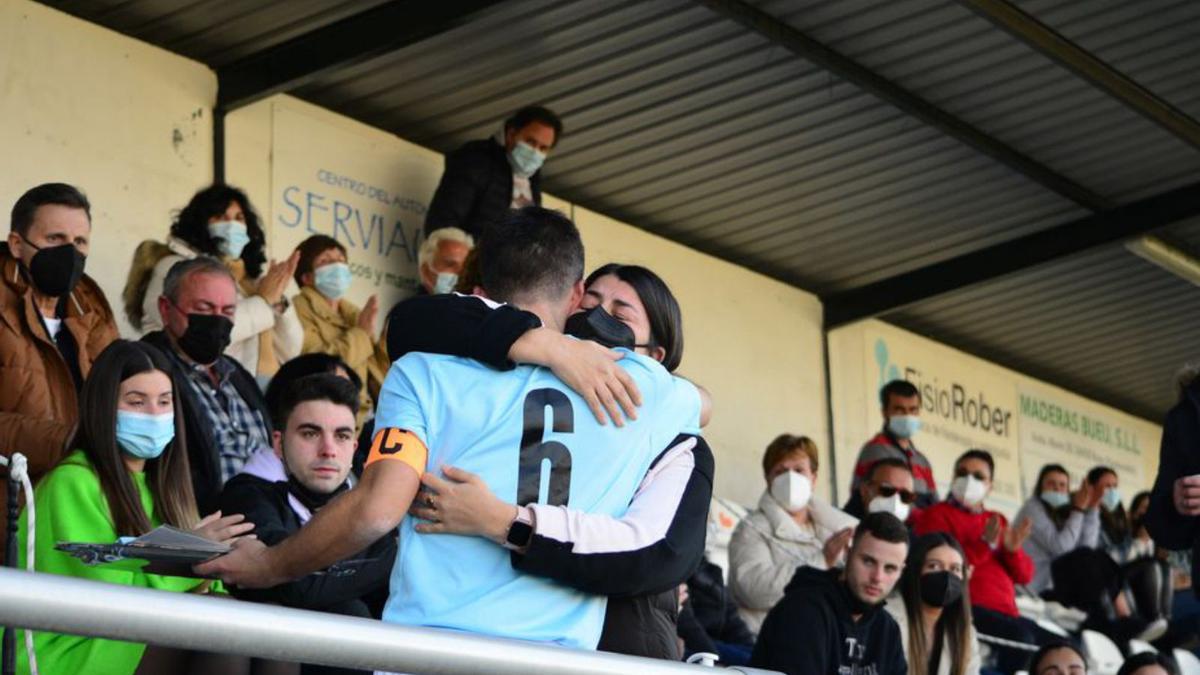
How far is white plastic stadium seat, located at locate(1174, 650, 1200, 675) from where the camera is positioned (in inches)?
380

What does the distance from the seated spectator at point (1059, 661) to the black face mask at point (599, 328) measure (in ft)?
14.9

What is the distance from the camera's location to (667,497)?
3.22 metres

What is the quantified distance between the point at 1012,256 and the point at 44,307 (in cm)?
771

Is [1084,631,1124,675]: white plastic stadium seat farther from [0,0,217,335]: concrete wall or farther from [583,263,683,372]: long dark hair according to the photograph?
[583,263,683,372]: long dark hair

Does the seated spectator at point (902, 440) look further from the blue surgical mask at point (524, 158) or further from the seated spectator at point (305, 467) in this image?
the seated spectator at point (305, 467)

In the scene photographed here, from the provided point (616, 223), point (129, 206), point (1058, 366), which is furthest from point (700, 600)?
point (1058, 366)

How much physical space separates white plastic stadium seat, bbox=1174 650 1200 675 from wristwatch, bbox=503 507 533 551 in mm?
7285

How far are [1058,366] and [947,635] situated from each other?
8.92m

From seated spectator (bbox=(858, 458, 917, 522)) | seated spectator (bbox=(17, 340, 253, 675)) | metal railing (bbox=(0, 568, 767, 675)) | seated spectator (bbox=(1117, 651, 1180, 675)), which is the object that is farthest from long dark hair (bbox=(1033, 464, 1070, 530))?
metal railing (bbox=(0, 568, 767, 675))

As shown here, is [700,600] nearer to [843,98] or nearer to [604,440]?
[843,98]

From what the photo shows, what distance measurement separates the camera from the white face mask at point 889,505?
29.9ft

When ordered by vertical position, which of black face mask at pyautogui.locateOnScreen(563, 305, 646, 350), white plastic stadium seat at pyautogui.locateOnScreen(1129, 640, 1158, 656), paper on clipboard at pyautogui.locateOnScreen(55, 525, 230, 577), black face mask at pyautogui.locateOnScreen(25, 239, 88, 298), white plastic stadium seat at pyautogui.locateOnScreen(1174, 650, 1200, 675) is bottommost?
white plastic stadium seat at pyautogui.locateOnScreen(1174, 650, 1200, 675)

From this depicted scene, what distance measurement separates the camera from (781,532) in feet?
27.5

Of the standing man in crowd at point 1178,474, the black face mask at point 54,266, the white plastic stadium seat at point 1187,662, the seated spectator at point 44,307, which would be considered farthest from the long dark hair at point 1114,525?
the black face mask at point 54,266
